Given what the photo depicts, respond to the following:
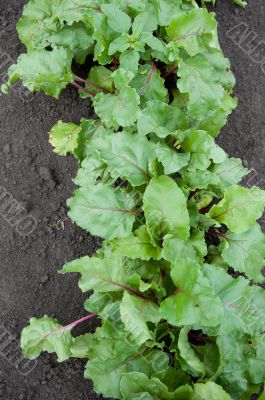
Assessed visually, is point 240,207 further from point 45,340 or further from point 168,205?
point 45,340

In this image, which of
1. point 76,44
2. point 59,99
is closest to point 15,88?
point 59,99

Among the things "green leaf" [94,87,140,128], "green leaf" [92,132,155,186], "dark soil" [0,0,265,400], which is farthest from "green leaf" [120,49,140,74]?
"dark soil" [0,0,265,400]

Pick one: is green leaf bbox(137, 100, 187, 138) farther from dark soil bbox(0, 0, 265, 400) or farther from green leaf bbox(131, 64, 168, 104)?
dark soil bbox(0, 0, 265, 400)

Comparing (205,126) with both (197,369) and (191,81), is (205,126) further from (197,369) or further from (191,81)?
(197,369)

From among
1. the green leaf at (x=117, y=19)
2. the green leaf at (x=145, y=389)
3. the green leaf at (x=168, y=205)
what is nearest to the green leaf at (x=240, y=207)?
the green leaf at (x=168, y=205)

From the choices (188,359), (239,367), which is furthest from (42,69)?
(239,367)
